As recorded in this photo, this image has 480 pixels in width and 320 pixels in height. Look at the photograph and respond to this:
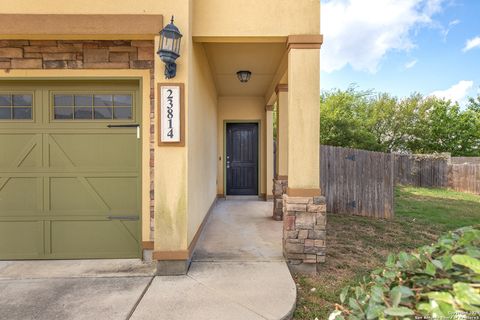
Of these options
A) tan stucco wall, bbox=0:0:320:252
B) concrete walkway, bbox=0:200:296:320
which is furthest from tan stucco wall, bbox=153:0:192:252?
concrete walkway, bbox=0:200:296:320

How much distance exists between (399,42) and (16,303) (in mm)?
24595

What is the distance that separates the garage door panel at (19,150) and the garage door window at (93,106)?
41 cm

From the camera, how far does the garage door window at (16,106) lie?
3299 mm

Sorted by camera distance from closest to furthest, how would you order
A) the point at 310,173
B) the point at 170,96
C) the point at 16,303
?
1. the point at 16,303
2. the point at 170,96
3. the point at 310,173

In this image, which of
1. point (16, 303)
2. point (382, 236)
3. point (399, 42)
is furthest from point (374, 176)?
point (399, 42)

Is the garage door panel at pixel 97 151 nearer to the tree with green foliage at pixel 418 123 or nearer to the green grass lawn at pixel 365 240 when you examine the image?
the green grass lawn at pixel 365 240

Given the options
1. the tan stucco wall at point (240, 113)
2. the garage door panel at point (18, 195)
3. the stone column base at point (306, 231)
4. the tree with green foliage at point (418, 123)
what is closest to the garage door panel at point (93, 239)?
the garage door panel at point (18, 195)

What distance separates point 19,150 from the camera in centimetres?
329

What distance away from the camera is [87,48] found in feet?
10.5

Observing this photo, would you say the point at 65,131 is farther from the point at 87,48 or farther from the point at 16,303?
the point at 16,303

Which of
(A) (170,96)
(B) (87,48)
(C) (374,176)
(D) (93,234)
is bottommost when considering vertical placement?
(D) (93,234)

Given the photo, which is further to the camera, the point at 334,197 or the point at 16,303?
the point at 334,197

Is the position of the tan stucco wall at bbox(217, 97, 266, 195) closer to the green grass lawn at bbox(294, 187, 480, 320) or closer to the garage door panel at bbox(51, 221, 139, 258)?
the green grass lawn at bbox(294, 187, 480, 320)

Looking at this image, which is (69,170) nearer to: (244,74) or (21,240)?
(21,240)
